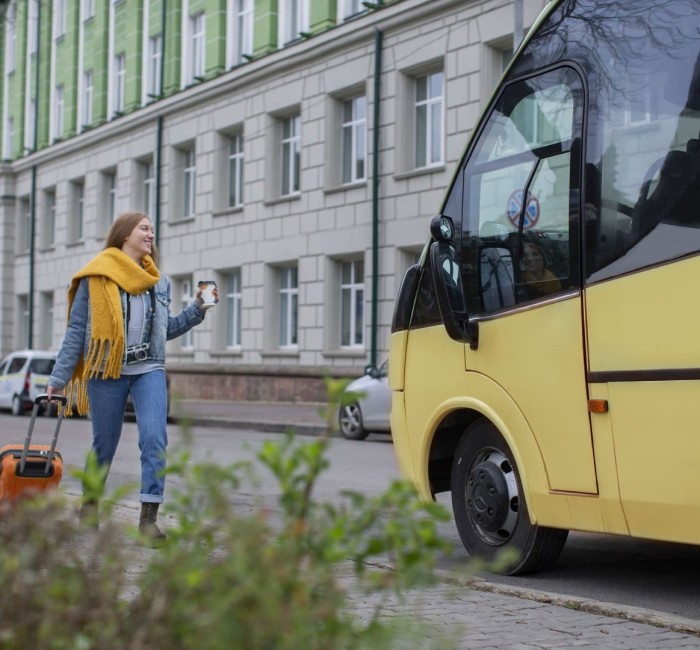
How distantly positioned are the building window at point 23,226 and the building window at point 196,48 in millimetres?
12990

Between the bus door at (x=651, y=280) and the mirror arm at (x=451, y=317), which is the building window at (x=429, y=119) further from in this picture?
the bus door at (x=651, y=280)

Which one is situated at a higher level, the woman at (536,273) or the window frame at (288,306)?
the window frame at (288,306)

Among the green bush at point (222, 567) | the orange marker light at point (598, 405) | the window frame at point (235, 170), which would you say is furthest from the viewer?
the window frame at point (235, 170)

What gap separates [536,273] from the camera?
6.21 m

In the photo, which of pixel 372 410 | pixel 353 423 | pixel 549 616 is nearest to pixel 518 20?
pixel 372 410

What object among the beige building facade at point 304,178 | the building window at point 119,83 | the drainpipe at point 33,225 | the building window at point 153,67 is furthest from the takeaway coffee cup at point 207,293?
the drainpipe at point 33,225

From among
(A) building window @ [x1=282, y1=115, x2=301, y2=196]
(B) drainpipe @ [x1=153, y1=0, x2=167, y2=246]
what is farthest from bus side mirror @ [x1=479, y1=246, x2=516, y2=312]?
(B) drainpipe @ [x1=153, y1=0, x2=167, y2=246]

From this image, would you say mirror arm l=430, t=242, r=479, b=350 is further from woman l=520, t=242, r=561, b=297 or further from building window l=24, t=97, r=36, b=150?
building window l=24, t=97, r=36, b=150

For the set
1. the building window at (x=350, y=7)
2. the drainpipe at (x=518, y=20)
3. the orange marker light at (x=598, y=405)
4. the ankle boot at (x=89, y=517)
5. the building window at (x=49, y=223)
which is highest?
the building window at (x=350, y=7)

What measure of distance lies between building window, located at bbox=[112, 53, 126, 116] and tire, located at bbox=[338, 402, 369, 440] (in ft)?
68.7

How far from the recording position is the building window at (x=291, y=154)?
30672mm

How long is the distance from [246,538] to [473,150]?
5.05 m

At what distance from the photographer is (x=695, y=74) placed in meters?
5.47

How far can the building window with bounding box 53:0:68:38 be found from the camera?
4312cm
